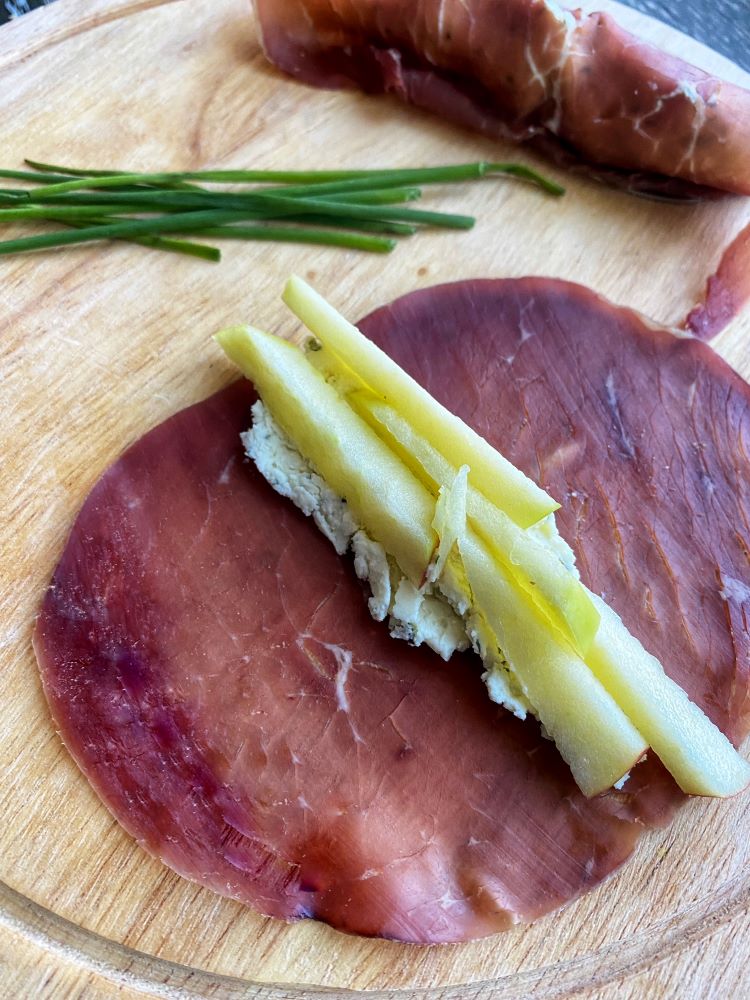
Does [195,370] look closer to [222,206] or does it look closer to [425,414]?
[222,206]

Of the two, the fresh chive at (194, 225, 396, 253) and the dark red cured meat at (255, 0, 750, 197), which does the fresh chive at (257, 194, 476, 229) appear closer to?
the fresh chive at (194, 225, 396, 253)

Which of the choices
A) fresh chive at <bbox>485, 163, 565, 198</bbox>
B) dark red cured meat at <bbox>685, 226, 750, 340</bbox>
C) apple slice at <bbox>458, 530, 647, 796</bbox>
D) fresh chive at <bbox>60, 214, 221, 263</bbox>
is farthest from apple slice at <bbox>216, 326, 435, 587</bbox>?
dark red cured meat at <bbox>685, 226, 750, 340</bbox>

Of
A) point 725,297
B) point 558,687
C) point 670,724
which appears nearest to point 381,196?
point 725,297

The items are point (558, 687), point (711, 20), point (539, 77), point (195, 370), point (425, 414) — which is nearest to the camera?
point (558, 687)

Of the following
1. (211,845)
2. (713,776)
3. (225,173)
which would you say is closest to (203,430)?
(225,173)

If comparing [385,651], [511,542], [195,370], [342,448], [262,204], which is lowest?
[385,651]

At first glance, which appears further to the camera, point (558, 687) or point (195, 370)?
point (195, 370)
